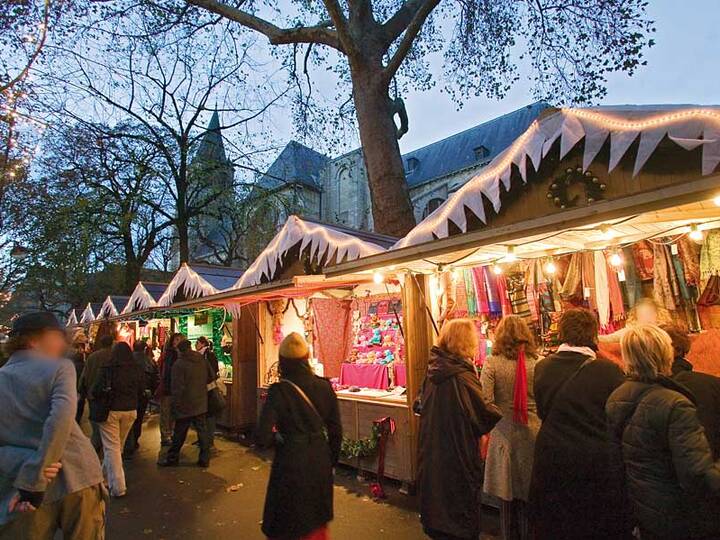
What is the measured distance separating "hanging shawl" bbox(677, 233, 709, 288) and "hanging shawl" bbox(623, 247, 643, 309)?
37 cm

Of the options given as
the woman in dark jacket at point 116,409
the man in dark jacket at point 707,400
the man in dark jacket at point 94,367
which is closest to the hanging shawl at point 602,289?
the man in dark jacket at point 707,400

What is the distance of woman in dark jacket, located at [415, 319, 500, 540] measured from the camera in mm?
3115

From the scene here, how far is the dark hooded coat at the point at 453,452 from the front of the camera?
3115 mm

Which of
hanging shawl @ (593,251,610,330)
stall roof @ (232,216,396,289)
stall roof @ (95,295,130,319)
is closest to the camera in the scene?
hanging shawl @ (593,251,610,330)

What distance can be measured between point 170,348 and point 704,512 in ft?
25.7

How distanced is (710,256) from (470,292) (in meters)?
2.21

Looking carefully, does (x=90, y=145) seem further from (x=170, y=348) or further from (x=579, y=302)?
(x=579, y=302)

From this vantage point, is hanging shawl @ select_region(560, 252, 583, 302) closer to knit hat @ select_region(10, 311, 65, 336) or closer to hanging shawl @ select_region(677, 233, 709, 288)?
hanging shawl @ select_region(677, 233, 709, 288)

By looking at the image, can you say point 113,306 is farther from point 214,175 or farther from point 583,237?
point 583,237

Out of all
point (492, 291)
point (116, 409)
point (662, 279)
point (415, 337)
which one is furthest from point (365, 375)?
point (662, 279)

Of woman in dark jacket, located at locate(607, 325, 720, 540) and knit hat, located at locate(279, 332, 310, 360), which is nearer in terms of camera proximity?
woman in dark jacket, located at locate(607, 325, 720, 540)

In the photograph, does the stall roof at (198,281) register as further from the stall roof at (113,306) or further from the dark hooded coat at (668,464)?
the dark hooded coat at (668,464)

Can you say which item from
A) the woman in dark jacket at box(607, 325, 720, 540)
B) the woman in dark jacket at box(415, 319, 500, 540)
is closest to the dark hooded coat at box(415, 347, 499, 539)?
the woman in dark jacket at box(415, 319, 500, 540)

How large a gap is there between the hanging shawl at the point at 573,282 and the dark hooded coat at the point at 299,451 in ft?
8.85
